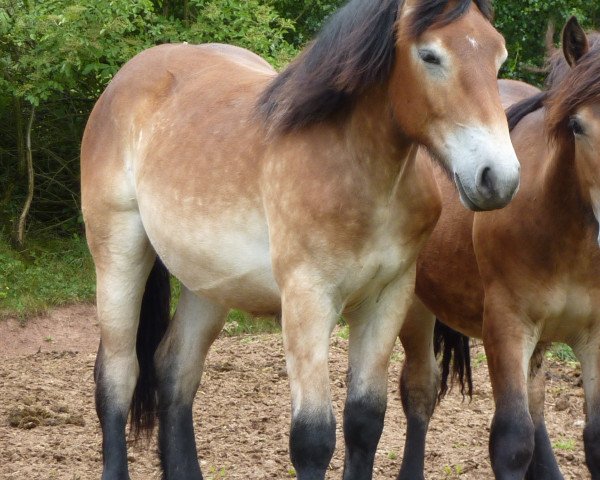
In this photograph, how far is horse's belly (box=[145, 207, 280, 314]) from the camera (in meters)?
4.23

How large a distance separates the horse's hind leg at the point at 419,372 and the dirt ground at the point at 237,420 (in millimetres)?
337

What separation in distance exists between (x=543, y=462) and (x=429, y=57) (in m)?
2.50

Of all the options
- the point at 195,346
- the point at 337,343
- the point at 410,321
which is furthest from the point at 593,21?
the point at 195,346

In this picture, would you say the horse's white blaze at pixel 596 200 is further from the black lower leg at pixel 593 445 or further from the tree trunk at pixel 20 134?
the tree trunk at pixel 20 134

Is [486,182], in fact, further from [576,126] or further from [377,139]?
[576,126]

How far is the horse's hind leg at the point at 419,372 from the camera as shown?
546 centimetres

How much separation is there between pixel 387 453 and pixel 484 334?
63.6 inches

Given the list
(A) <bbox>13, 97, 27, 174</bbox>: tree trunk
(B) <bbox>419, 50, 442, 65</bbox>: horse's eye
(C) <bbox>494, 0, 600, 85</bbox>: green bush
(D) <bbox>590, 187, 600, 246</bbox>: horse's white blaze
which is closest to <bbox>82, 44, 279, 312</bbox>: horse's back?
(B) <bbox>419, 50, 442, 65</bbox>: horse's eye

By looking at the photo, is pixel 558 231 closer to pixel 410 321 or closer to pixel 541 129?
pixel 541 129

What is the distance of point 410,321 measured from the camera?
5523mm

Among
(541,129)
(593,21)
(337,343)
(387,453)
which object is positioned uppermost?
(593,21)

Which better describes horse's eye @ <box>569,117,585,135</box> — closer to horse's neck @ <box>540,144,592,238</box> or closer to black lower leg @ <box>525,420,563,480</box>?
horse's neck @ <box>540,144,592,238</box>

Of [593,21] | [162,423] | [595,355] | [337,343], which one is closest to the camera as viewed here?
[595,355]

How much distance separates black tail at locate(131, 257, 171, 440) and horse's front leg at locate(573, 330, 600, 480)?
6.67 ft
